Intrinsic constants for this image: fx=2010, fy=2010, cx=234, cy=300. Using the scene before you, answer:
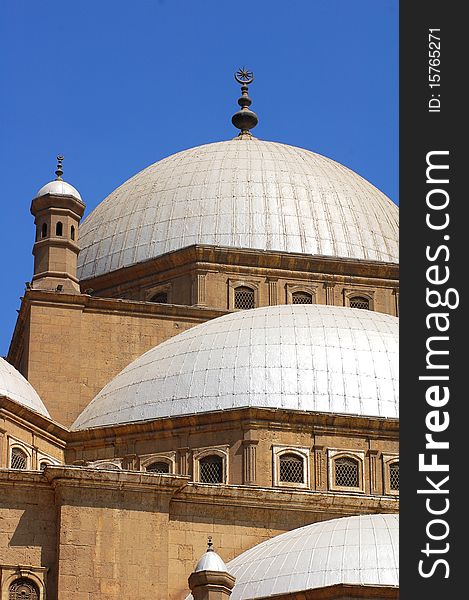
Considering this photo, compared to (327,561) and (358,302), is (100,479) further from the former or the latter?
(358,302)

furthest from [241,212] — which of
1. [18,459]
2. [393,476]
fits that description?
[393,476]

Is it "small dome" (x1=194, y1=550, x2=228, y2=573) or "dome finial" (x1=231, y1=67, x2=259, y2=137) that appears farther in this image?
"dome finial" (x1=231, y1=67, x2=259, y2=137)

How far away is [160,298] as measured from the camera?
49375 millimetres

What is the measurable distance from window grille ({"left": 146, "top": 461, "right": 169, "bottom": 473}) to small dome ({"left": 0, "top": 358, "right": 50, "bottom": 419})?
281cm

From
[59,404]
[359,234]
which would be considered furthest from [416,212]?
[359,234]

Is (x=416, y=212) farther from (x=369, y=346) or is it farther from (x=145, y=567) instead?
(x=369, y=346)

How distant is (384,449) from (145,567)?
664 centimetres

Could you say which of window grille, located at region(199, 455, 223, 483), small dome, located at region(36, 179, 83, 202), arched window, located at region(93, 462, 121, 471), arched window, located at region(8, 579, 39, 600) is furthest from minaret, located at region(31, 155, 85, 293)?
arched window, located at region(8, 579, 39, 600)

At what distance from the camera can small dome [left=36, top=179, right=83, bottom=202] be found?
47594mm

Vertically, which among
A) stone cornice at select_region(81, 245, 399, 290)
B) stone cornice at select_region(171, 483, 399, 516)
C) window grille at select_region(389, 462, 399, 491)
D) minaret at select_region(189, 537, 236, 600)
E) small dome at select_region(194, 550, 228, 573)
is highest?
stone cornice at select_region(81, 245, 399, 290)

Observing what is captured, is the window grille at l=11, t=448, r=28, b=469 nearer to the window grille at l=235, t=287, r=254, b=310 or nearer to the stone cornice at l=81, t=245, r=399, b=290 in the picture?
the window grille at l=235, t=287, r=254, b=310

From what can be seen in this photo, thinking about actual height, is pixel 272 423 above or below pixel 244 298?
below

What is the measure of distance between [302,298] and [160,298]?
349 centimetres

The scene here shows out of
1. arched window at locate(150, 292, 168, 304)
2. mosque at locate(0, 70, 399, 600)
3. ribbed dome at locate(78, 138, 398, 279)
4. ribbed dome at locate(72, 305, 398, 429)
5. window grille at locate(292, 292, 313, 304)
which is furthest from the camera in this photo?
ribbed dome at locate(78, 138, 398, 279)
